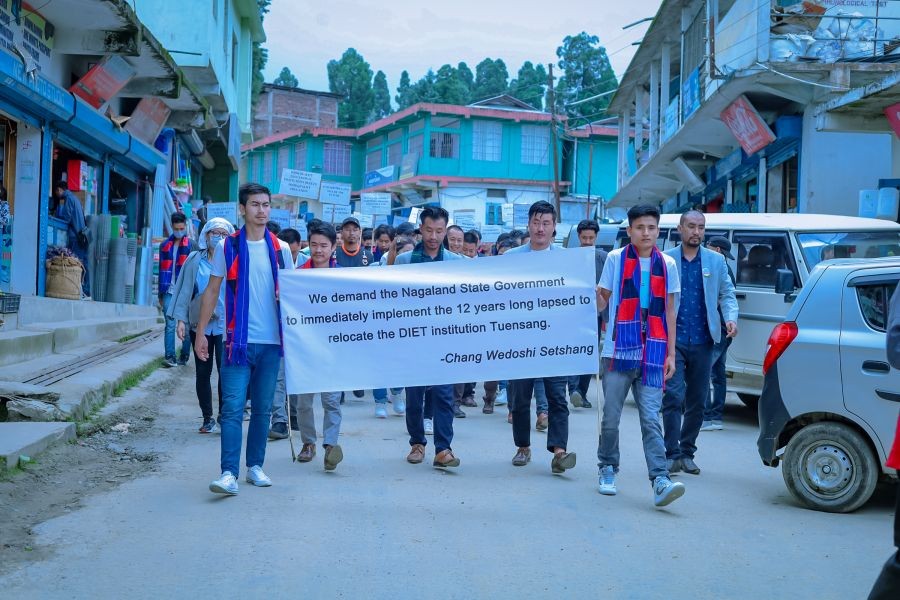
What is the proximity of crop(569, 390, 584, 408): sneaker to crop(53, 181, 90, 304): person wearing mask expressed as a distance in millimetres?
8130

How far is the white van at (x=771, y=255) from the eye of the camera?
9.98 m

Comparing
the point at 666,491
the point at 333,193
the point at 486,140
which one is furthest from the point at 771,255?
the point at 486,140

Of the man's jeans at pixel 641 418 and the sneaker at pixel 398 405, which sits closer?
the man's jeans at pixel 641 418

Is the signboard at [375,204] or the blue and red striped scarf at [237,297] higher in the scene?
the signboard at [375,204]

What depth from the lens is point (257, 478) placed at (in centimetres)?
643

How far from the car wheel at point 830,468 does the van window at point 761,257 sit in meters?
4.09

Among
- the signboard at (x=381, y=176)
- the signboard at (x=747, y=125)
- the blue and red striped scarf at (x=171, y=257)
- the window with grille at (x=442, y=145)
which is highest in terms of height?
the window with grille at (x=442, y=145)

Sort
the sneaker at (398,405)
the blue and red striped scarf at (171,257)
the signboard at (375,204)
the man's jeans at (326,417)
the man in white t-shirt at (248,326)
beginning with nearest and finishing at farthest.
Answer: the man in white t-shirt at (248,326)
the man's jeans at (326,417)
the sneaker at (398,405)
the blue and red striped scarf at (171,257)
the signboard at (375,204)

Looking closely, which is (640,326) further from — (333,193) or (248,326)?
(333,193)

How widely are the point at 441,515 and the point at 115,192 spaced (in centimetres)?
1614

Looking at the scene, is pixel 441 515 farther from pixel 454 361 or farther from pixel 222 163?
pixel 222 163

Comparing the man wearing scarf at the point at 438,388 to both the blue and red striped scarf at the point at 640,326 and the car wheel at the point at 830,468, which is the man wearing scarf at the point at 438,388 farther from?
the car wheel at the point at 830,468

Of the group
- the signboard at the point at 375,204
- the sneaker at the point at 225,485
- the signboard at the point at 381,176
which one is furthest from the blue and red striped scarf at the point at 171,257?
the signboard at the point at 381,176

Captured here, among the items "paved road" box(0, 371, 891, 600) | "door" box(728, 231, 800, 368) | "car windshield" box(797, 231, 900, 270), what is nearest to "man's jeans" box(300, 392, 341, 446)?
"paved road" box(0, 371, 891, 600)
